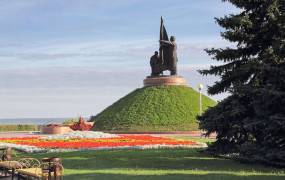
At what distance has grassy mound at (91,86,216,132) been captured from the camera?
4297 cm

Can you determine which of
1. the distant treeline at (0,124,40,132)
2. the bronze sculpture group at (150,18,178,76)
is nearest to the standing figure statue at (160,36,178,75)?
the bronze sculpture group at (150,18,178,76)

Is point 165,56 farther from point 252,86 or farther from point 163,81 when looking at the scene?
point 252,86

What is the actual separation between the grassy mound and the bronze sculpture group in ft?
7.11

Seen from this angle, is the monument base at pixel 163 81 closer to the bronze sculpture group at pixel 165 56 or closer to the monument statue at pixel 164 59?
the monument statue at pixel 164 59

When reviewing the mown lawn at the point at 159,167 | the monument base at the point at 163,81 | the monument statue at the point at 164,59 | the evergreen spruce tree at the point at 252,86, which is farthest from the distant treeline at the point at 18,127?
the evergreen spruce tree at the point at 252,86

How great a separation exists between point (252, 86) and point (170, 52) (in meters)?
32.9

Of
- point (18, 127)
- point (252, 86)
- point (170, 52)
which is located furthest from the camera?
point (18, 127)

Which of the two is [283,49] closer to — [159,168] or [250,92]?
[250,92]

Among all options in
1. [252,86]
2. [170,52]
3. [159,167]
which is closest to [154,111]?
[170,52]

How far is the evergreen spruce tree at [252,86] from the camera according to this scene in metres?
16.0

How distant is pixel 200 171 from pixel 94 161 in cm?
448

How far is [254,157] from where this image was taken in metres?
16.3

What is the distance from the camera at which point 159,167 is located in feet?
53.5

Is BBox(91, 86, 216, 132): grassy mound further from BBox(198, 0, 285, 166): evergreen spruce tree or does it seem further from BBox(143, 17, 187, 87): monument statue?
BBox(198, 0, 285, 166): evergreen spruce tree
